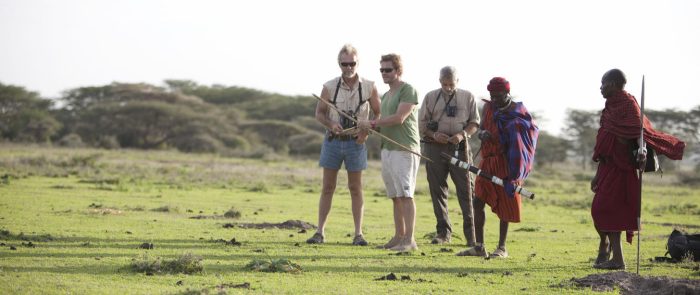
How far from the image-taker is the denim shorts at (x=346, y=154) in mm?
9938

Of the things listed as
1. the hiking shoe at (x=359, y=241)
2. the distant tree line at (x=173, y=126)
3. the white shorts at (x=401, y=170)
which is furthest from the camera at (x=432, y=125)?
the distant tree line at (x=173, y=126)

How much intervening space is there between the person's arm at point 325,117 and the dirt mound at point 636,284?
3357 millimetres

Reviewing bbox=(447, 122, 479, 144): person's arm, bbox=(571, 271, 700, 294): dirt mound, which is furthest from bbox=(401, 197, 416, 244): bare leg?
bbox=(571, 271, 700, 294): dirt mound

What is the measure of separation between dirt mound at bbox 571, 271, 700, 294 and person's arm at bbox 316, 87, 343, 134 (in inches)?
132

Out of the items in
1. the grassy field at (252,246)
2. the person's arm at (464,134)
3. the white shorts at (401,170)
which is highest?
the person's arm at (464,134)

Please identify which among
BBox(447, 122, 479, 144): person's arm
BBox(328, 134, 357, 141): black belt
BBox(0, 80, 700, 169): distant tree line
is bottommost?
BBox(328, 134, 357, 141): black belt

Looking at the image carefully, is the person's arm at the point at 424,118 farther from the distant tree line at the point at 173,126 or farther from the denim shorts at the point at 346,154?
the distant tree line at the point at 173,126

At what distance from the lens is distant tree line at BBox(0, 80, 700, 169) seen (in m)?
48.9

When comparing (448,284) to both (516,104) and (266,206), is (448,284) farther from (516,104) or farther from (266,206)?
(266,206)

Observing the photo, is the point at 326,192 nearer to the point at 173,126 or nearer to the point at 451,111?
the point at 451,111

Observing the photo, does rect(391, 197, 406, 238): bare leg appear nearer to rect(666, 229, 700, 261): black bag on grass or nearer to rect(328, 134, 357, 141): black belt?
rect(328, 134, 357, 141): black belt

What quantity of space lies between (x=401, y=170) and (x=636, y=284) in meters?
3.02

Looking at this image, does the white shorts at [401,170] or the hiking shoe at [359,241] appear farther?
the hiking shoe at [359,241]

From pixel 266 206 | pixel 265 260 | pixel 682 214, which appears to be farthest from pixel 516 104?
pixel 682 214
